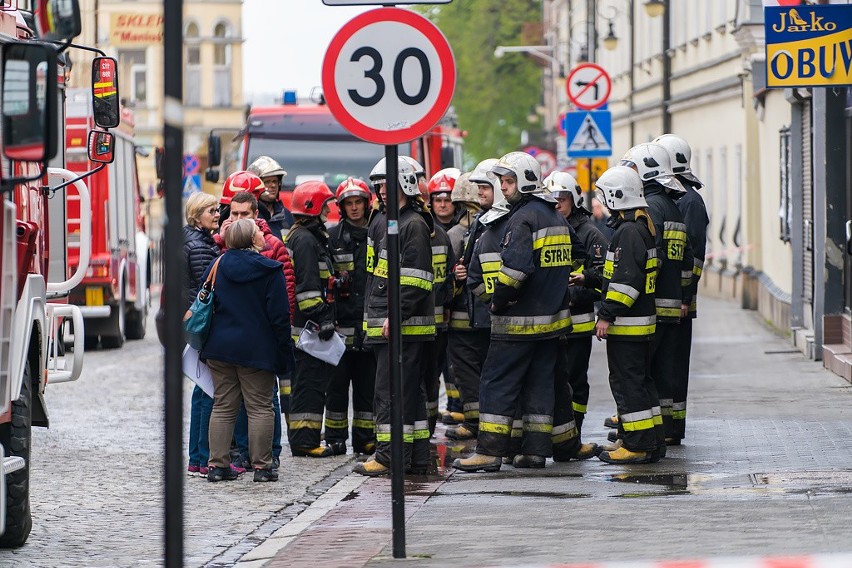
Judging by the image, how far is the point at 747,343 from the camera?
22203mm

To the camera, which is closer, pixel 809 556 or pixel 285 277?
pixel 809 556

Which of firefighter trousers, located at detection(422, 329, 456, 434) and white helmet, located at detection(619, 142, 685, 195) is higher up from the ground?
white helmet, located at detection(619, 142, 685, 195)

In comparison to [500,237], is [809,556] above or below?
below

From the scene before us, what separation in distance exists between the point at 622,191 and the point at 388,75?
138 inches

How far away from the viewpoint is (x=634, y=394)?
1164 cm

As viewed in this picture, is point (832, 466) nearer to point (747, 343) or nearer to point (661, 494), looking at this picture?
point (661, 494)

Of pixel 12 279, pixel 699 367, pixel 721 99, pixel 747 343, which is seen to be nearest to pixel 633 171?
pixel 12 279

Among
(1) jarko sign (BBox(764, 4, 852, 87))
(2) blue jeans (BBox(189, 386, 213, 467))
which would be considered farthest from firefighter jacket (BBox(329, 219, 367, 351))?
(1) jarko sign (BBox(764, 4, 852, 87))

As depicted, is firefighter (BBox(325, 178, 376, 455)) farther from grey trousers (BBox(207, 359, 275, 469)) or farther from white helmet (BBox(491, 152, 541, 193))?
grey trousers (BBox(207, 359, 275, 469))

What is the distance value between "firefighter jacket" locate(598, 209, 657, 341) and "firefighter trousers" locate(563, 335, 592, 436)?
1041mm

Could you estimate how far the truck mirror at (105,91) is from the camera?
10367 millimetres

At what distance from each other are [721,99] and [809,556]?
27846 millimetres

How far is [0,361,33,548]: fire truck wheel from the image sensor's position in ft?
29.3

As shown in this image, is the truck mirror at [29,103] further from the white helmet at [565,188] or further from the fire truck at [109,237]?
the fire truck at [109,237]
